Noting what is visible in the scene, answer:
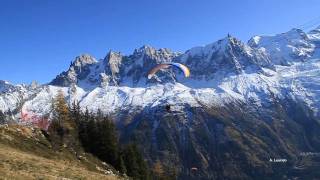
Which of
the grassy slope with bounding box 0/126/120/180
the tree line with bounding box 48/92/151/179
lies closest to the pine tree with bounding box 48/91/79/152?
the tree line with bounding box 48/92/151/179

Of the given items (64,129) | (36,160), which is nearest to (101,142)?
(64,129)

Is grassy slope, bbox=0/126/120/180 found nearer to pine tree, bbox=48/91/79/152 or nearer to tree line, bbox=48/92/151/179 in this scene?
pine tree, bbox=48/91/79/152

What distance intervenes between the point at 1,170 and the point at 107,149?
6202 cm

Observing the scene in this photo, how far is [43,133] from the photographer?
3477 inches

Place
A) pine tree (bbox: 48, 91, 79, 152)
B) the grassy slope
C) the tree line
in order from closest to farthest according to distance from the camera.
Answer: the grassy slope
pine tree (bbox: 48, 91, 79, 152)
the tree line

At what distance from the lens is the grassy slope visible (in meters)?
48.7

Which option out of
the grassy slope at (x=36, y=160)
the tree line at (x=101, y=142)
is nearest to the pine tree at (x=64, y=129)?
the tree line at (x=101, y=142)

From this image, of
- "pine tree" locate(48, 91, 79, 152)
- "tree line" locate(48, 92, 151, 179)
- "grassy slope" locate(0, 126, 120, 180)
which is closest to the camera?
"grassy slope" locate(0, 126, 120, 180)

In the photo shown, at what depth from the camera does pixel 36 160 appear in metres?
60.4

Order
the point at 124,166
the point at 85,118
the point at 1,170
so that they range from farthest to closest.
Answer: the point at 85,118
the point at 124,166
the point at 1,170

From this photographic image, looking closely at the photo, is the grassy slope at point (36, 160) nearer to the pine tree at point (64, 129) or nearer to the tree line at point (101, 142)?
the pine tree at point (64, 129)

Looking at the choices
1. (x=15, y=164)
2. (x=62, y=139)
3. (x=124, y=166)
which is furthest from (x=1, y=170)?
(x=124, y=166)

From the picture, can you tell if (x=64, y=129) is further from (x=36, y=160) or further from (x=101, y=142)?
(x=36, y=160)

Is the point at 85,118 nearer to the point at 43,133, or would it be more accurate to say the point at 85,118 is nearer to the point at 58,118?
the point at 58,118
